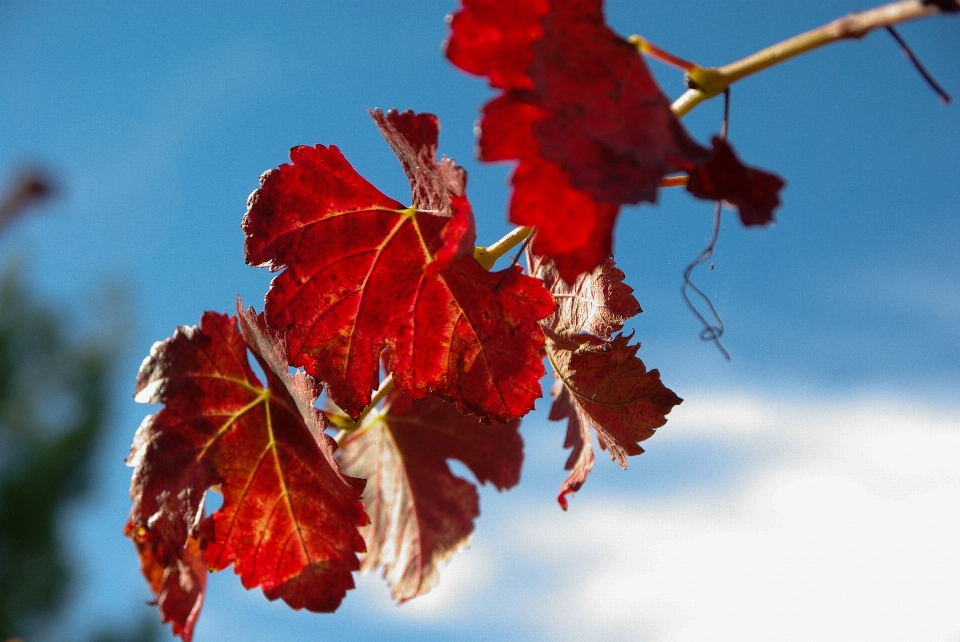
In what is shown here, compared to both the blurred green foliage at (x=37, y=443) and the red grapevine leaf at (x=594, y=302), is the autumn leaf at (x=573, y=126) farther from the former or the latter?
the blurred green foliage at (x=37, y=443)

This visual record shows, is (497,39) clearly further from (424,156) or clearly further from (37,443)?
(37,443)

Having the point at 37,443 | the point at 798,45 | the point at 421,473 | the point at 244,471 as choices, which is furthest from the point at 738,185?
the point at 37,443

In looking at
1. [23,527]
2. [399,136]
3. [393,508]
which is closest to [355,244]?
[399,136]

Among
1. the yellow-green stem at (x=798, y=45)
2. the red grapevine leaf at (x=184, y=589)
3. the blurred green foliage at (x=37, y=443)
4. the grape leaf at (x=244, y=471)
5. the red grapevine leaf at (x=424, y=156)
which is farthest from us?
the blurred green foliage at (x=37, y=443)

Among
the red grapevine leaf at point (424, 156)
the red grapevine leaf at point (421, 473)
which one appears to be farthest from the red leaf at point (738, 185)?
the red grapevine leaf at point (421, 473)

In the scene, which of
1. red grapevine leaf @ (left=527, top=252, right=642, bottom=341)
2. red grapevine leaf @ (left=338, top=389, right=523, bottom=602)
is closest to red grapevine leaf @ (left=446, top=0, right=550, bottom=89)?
red grapevine leaf @ (left=527, top=252, right=642, bottom=341)
